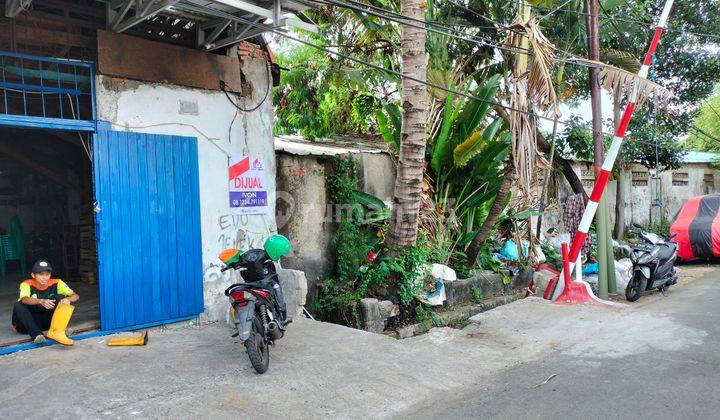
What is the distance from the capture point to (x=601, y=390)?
179 inches

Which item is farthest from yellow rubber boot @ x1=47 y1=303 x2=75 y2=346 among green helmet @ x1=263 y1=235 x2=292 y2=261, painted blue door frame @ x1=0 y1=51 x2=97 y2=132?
green helmet @ x1=263 y1=235 x2=292 y2=261

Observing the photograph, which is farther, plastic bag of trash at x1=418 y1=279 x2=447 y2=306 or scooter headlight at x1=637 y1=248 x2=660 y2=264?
scooter headlight at x1=637 y1=248 x2=660 y2=264

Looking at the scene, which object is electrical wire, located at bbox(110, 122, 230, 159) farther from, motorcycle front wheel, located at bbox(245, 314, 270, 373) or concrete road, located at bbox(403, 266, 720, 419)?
concrete road, located at bbox(403, 266, 720, 419)

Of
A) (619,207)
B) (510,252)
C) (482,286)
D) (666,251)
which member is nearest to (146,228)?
(482,286)

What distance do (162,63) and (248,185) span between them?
5.84 ft

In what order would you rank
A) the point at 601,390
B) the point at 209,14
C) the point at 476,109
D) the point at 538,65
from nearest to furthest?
1. the point at 601,390
2. the point at 209,14
3. the point at 538,65
4. the point at 476,109

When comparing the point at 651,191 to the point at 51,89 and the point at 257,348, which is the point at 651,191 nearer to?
the point at 257,348

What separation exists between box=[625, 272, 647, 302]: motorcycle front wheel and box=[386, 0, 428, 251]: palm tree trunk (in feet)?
14.1

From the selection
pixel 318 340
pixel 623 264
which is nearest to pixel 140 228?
pixel 318 340

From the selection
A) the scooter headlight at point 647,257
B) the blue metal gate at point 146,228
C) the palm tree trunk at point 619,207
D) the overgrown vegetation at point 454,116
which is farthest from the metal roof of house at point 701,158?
the blue metal gate at point 146,228

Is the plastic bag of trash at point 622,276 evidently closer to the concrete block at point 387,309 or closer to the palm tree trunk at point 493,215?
the palm tree trunk at point 493,215

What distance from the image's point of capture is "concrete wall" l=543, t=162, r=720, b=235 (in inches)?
537

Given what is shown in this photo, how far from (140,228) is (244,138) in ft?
5.85

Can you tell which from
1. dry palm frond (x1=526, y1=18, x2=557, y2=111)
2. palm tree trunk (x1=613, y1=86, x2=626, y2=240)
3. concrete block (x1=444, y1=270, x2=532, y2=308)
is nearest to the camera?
dry palm frond (x1=526, y1=18, x2=557, y2=111)
